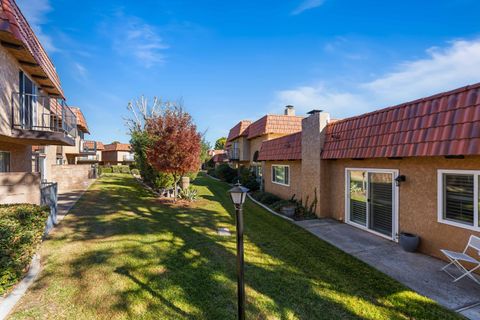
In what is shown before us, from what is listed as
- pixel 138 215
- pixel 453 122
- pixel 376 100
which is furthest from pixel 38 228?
→ pixel 376 100

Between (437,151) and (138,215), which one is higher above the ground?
(437,151)

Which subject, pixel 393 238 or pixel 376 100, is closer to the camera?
pixel 393 238

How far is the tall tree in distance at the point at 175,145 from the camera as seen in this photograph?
13.5m

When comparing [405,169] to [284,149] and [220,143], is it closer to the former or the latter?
[284,149]

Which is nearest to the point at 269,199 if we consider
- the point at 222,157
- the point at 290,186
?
the point at 290,186

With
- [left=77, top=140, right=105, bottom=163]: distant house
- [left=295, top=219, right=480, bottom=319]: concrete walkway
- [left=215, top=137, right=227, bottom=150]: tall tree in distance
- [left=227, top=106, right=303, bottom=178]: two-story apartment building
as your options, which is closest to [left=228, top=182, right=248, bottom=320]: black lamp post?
[left=295, top=219, right=480, bottom=319]: concrete walkway

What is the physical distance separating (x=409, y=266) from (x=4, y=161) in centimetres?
1554

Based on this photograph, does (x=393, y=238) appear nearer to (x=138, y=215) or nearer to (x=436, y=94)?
(x=436, y=94)

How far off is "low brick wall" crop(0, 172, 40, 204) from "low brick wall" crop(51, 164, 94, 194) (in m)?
12.5

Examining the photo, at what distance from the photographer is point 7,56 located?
7918 millimetres

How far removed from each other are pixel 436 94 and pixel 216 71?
41.4 ft

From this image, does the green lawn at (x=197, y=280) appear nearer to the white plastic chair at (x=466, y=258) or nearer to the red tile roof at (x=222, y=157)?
the white plastic chair at (x=466, y=258)

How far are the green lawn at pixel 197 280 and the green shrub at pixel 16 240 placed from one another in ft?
1.64

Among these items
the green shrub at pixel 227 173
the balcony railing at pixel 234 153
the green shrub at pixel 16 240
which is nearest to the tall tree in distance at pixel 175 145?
the green shrub at pixel 16 240
